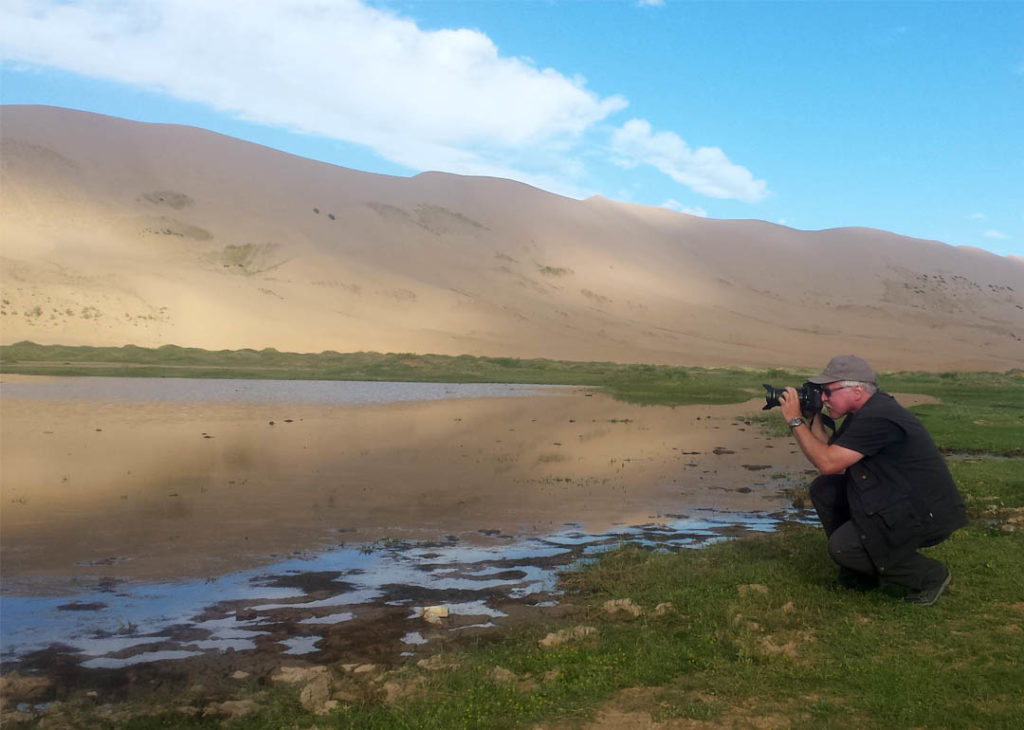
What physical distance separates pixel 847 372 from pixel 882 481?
0.81m

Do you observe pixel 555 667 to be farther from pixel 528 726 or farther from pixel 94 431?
pixel 94 431

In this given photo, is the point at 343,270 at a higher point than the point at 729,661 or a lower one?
higher

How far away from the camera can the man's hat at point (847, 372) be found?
680cm

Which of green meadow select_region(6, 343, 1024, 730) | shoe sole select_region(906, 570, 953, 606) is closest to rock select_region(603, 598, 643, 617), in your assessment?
green meadow select_region(6, 343, 1024, 730)

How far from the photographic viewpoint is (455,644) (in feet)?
22.0

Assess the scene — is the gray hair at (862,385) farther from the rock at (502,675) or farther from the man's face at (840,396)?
the rock at (502,675)

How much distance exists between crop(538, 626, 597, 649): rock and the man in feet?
6.21

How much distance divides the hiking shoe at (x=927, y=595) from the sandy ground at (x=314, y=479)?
493 cm

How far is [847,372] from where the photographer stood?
6.83m

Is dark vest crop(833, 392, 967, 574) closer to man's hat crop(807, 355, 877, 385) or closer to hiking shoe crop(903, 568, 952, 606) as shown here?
man's hat crop(807, 355, 877, 385)

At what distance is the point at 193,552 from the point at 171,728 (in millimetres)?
4596

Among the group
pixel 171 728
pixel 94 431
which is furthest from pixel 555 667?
pixel 94 431

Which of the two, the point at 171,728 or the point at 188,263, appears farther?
the point at 188,263

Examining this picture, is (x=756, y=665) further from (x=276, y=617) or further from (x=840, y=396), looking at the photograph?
(x=276, y=617)
